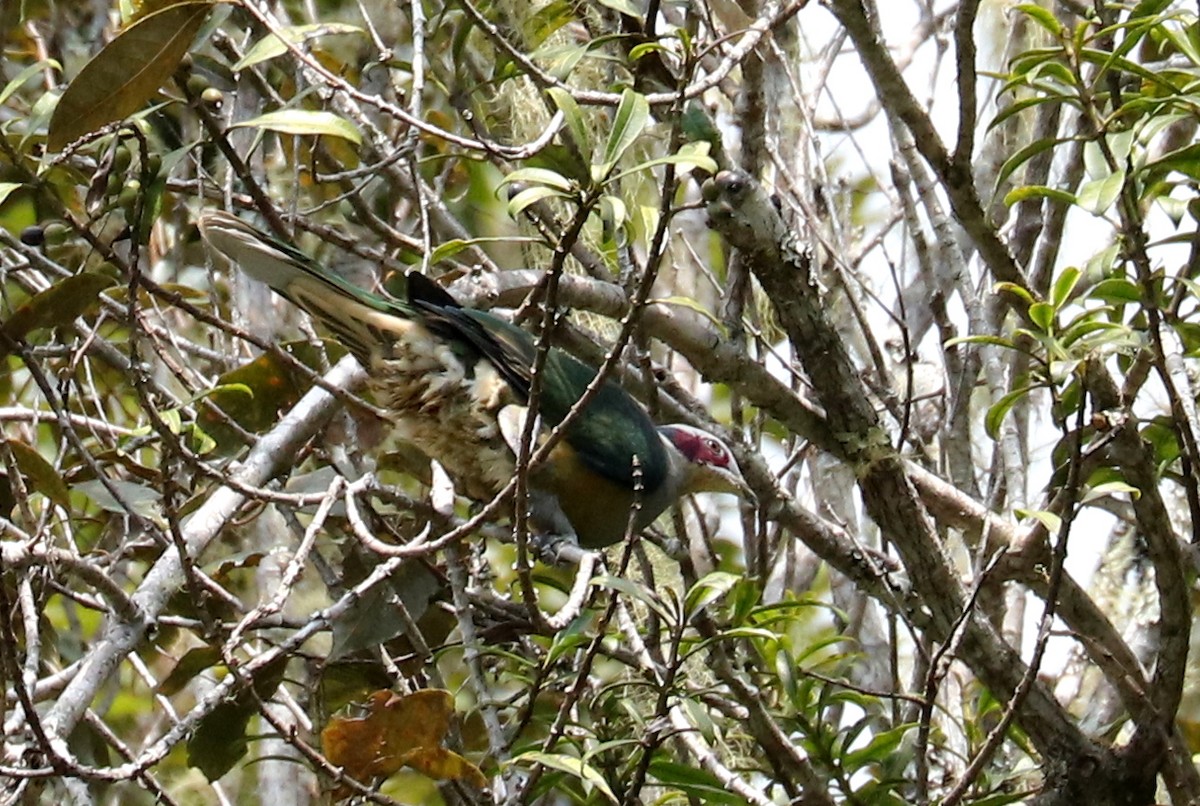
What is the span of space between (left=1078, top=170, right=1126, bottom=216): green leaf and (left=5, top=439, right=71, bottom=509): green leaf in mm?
2065

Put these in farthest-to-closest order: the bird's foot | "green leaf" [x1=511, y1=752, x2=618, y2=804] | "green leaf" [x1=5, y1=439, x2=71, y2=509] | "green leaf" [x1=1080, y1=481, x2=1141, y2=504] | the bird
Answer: the bird < the bird's foot < "green leaf" [x1=5, y1=439, x2=71, y2=509] < "green leaf" [x1=1080, y1=481, x2=1141, y2=504] < "green leaf" [x1=511, y1=752, x2=618, y2=804]

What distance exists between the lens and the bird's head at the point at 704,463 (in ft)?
12.3

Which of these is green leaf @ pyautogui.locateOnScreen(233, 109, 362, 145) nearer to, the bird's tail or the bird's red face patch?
the bird's tail

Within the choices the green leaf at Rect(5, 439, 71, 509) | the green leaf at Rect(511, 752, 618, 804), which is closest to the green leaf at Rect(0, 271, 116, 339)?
the green leaf at Rect(5, 439, 71, 509)

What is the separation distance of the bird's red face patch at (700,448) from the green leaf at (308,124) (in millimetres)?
1562

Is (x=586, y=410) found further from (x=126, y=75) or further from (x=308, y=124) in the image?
(x=126, y=75)

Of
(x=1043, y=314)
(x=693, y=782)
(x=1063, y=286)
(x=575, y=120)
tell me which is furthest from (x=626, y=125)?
(x=693, y=782)

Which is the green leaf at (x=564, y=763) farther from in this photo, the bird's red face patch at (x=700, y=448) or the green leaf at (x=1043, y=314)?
the bird's red face patch at (x=700, y=448)

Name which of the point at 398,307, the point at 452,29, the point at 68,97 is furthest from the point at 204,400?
the point at 452,29

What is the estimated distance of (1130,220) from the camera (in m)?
2.62

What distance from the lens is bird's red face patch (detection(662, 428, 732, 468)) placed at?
3768mm

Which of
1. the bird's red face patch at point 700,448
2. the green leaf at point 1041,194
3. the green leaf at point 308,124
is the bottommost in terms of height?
the bird's red face patch at point 700,448

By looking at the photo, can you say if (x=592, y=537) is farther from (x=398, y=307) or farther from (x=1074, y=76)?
(x=1074, y=76)

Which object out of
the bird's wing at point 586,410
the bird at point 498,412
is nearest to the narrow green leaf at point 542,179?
the bird at point 498,412
